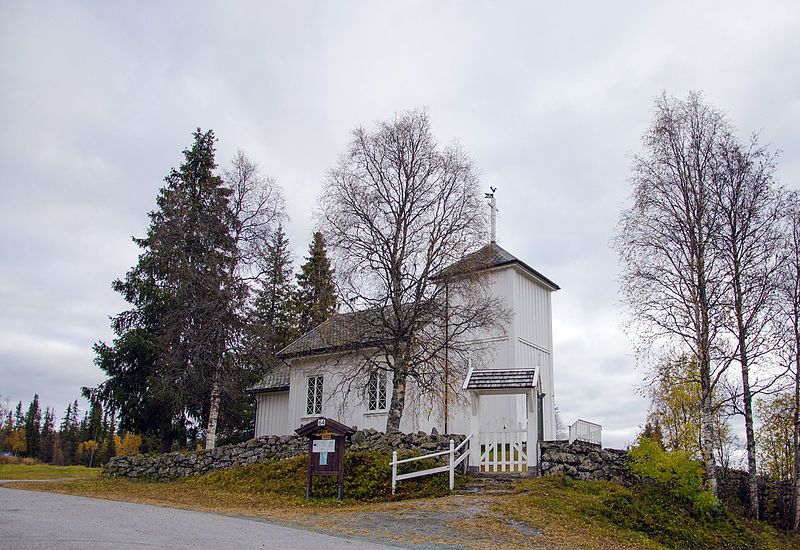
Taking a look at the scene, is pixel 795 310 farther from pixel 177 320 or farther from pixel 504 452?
pixel 177 320

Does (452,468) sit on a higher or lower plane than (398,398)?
lower

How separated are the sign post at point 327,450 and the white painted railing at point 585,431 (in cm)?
785

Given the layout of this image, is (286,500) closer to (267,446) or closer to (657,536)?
(267,446)

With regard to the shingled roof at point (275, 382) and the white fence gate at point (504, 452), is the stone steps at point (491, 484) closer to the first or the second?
the white fence gate at point (504, 452)

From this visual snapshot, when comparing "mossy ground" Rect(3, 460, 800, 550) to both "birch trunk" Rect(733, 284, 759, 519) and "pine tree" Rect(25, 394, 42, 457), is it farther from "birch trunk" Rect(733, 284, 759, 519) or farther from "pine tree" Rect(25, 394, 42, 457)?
"pine tree" Rect(25, 394, 42, 457)

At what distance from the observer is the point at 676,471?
16.2 meters

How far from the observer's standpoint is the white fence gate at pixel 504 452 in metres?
18.1

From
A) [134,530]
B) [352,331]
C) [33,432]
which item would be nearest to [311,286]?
[352,331]

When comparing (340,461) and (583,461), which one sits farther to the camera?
(583,461)

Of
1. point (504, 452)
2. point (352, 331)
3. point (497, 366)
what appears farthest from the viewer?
point (497, 366)

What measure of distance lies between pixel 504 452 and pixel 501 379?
1.96 metres

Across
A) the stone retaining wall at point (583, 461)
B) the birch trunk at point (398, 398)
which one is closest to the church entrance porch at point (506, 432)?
the stone retaining wall at point (583, 461)

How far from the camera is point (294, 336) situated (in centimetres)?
4353

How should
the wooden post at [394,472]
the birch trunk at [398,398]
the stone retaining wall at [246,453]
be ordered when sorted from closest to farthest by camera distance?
the wooden post at [394,472] < the stone retaining wall at [246,453] < the birch trunk at [398,398]
